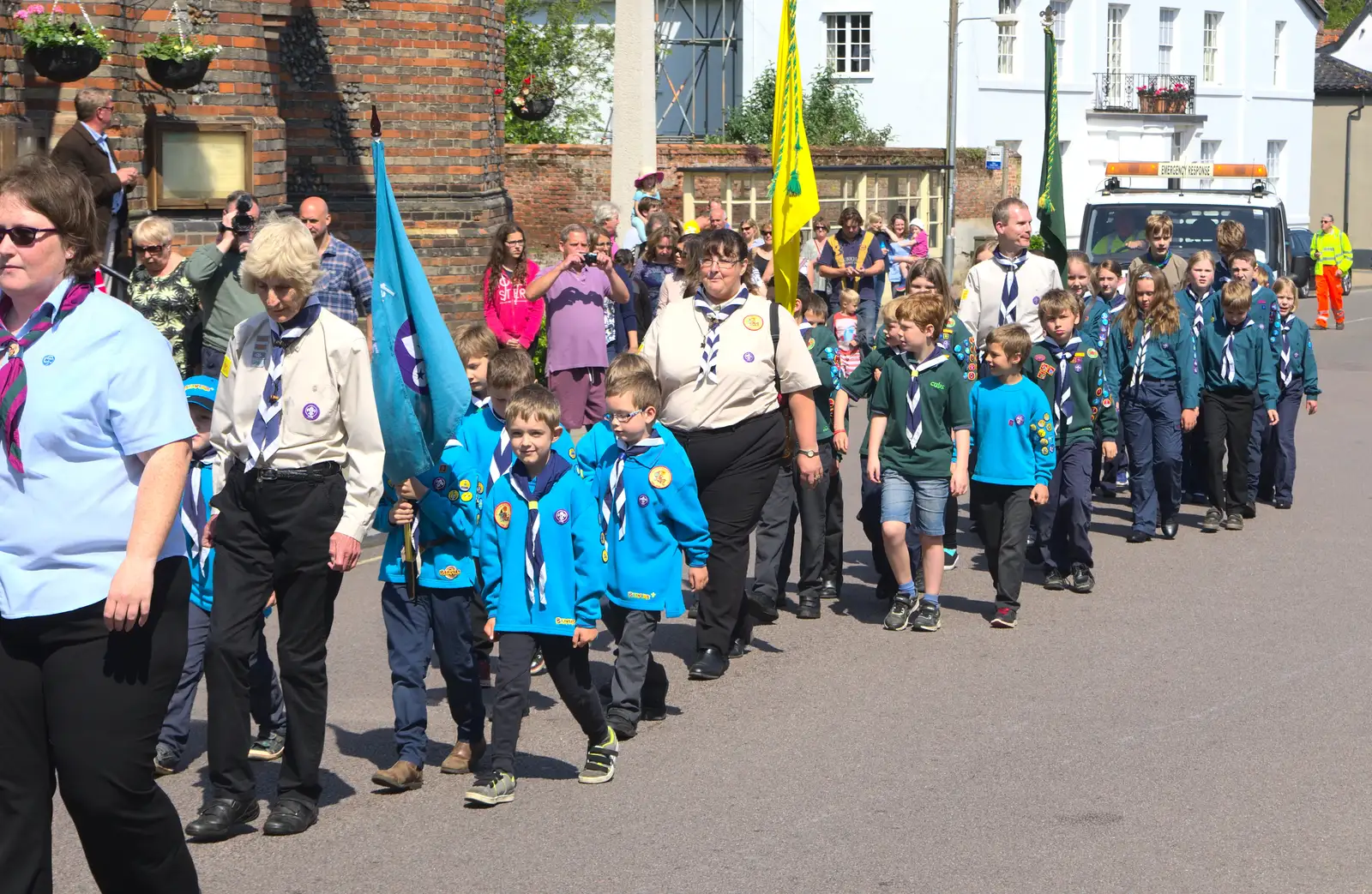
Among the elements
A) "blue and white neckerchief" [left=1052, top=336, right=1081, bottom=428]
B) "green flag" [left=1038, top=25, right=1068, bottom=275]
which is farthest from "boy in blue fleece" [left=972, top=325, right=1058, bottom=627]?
"green flag" [left=1038, top=25, right=1068, bottom=275]

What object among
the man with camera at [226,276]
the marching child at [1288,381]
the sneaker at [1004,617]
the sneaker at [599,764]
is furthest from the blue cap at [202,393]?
the marching child at [1288,381]

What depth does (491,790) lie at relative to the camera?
20.5 feet

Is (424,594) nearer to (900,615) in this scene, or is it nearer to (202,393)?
(202,393)

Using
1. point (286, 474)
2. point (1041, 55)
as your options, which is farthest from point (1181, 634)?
point (1041, 55)

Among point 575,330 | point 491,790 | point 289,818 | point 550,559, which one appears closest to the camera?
point 289,818

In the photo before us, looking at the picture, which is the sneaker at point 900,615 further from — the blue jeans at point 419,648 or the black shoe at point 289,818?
the black shoe at point 289,818

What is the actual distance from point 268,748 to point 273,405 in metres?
1.69

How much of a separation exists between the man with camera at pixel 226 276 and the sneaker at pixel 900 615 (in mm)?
3807

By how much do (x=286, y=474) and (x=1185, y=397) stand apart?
7.49 meters

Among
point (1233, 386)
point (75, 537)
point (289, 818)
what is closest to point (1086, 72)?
point (1233, 386)

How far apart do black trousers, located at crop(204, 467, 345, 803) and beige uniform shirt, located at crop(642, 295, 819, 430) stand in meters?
2.46

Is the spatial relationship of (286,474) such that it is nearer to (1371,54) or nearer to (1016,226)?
(1016,226)

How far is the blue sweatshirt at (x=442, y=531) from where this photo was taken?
6496 mm

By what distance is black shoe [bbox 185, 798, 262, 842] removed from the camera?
586 centimetres
